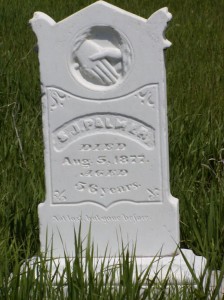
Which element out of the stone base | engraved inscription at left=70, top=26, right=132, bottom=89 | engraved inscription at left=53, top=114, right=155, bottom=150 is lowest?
the stone base

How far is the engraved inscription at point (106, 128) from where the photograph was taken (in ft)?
10.6

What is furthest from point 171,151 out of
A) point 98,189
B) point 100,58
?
point 100,58

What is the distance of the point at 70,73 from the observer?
322 cm

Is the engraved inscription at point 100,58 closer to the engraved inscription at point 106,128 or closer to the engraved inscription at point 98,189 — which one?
the engraved inscription at point 106,128

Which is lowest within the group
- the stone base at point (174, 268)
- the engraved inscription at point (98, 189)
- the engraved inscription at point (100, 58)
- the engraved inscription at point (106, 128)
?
the stone base at point (174, 268)

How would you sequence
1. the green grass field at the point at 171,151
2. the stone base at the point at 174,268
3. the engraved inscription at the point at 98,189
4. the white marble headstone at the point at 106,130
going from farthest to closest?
the engraved inscription at the point at 98,189, the white marble headstone at the point at 106,130, the stone base at the point at 174,268, the green grass field at the point at 171,151

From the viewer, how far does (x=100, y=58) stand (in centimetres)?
321

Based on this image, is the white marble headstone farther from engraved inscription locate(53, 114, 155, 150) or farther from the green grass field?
the green grass field

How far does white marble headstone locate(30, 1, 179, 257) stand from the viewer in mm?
3174

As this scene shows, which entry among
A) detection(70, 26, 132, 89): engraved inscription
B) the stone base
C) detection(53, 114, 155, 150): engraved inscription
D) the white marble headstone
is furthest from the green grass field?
detection(70, 26, 132, 89): engraved inscription

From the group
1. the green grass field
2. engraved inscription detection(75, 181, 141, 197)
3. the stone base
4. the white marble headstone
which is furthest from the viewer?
engraved inscription detection(75, 181, 141, 197)

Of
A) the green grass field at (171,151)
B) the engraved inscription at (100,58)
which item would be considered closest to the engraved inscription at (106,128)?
the engraved inscription at (100,58)

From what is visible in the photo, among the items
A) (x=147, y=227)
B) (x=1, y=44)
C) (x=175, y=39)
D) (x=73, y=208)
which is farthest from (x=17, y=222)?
(x=175, y=39)

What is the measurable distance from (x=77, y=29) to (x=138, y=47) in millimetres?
226
